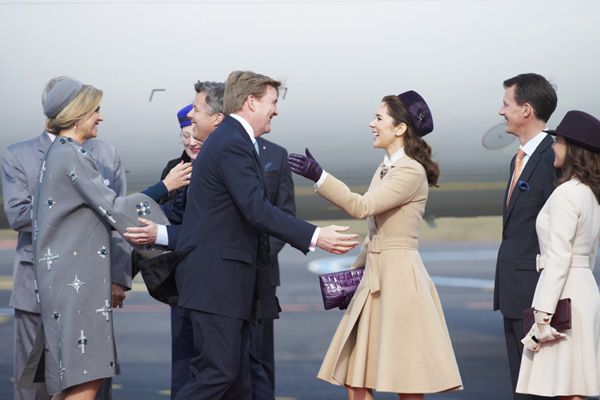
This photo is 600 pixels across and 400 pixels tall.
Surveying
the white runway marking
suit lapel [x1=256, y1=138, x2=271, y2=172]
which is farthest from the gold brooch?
the white runway marking

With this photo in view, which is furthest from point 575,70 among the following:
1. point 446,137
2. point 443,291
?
point 443,291

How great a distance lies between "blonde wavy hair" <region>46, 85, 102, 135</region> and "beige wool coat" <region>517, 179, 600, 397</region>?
70.4 inches

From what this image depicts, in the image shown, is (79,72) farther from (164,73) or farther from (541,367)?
(541,367)

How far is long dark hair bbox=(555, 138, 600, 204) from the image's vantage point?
4.09 meters

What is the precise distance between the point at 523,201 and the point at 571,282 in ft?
1.81

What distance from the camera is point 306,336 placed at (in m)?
8.65

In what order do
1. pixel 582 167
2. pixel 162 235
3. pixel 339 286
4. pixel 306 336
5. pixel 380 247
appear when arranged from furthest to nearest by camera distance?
1. pixel 306 336
2. pixel 339 286
3. pixel 380 247
4. pixel 162 235
5. pixel 582 167

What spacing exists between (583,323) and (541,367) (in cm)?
23

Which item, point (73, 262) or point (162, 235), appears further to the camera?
point (162, 235)

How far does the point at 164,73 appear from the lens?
655 centimetres

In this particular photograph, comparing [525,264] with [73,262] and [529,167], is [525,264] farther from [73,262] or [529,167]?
[73,262]

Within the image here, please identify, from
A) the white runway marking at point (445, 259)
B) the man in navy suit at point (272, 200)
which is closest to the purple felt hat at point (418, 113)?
the man in navy suit at point (272, 200)

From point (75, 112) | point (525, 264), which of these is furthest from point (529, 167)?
point (75, 112)

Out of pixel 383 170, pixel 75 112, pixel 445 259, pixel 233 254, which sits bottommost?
pixel 445 259
